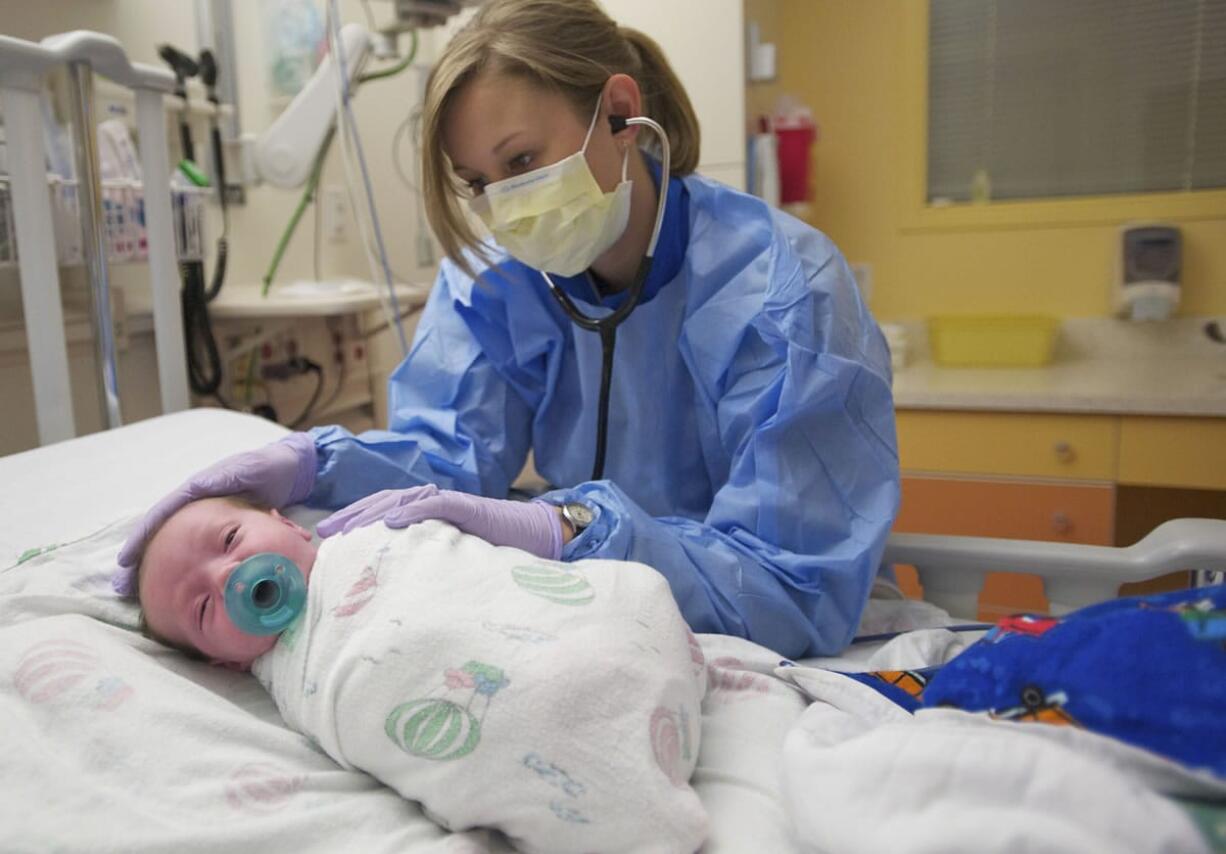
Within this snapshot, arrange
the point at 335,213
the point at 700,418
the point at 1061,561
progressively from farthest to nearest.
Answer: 1. the point at 335,213
2. the point at 700,418
3. the point at 1061,561

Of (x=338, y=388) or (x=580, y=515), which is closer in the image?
(x=580, y=515)

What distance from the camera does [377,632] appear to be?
78 centimetres

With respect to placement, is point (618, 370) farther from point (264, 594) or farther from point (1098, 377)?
point (1098, 377)

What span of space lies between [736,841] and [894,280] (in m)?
2.39

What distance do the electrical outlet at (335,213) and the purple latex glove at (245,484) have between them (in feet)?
5.60

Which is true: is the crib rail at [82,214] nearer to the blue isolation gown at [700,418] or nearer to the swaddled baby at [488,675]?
the blue isolation gown at [700,418]

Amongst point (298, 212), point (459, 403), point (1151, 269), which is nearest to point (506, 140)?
point (459, 403)

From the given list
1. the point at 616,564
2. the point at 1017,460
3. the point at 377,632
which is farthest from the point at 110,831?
the point at 1017,460

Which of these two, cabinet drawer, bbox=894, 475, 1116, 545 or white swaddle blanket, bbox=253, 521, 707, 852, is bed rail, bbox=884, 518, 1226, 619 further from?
cabinet drawer, bbox=894, 475, 1116, 545

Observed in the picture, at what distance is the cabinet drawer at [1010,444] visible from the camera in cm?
218

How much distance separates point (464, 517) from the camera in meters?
0.96

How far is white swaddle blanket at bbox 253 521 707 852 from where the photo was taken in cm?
70

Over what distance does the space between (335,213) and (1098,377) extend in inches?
84.4

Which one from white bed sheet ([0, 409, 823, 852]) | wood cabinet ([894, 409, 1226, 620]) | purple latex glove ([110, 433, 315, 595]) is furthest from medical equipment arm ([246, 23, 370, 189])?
wood cabinet ([894, 409, 1226, 620])
